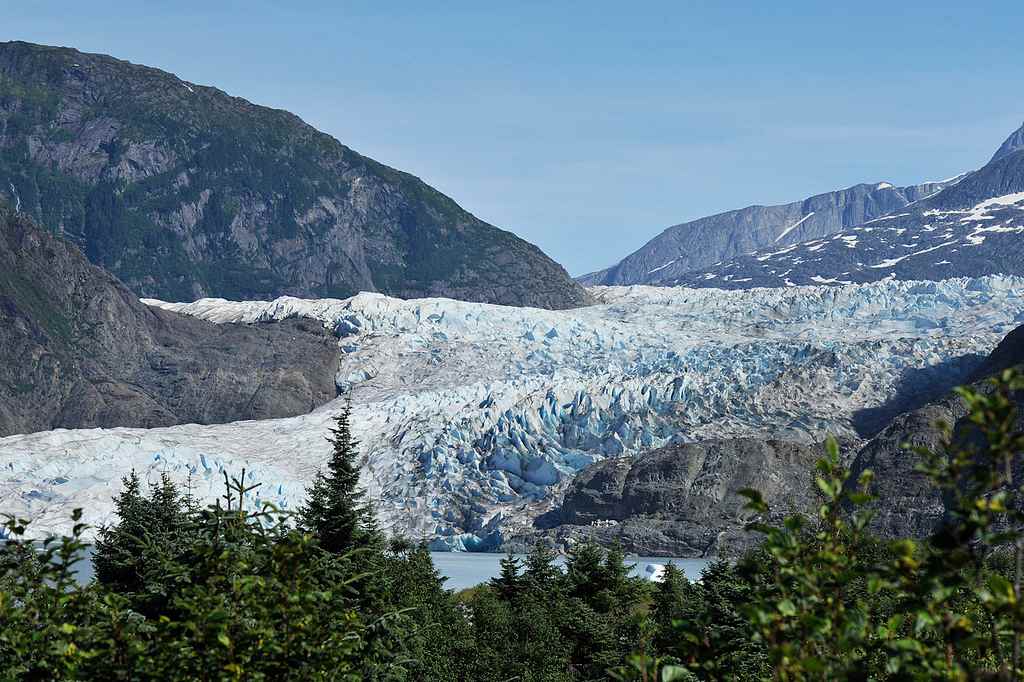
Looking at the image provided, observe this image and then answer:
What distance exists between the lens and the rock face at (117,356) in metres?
101

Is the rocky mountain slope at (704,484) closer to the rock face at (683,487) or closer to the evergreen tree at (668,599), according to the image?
the rock face at (683,487)

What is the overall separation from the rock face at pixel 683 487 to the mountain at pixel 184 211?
104 meters

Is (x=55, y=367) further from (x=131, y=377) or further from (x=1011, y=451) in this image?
(x=1011, y=451)

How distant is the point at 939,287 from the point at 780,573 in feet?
305

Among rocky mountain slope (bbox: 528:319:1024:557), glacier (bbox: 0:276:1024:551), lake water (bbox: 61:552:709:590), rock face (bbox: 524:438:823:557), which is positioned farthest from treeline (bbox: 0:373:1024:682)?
glacier (bbox: 0:276:1024:551)

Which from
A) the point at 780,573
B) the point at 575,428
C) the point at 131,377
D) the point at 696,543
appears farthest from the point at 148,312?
the point at 780,573

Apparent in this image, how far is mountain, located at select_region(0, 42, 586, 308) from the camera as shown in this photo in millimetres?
186375

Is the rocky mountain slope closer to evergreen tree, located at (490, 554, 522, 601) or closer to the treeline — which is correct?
evergreen tree, located at (490, 554, 522, 601)

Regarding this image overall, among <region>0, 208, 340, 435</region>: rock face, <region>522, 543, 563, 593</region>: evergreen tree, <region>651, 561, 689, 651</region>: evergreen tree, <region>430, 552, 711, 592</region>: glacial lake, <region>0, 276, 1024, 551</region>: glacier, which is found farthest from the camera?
<region>0, 208, 340, 435</region>: rock face

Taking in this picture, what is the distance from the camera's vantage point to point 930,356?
82.0m

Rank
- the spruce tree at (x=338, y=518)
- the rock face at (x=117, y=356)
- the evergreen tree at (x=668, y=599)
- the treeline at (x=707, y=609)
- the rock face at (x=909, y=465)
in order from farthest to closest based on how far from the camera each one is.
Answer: the rock face at (x=117, y=356), the rock face at (x=909, y=465), the evergreen tree at (x=668, y=599), the spruce tree at (x=338, y=518), the treeline at (x=707, y=609)

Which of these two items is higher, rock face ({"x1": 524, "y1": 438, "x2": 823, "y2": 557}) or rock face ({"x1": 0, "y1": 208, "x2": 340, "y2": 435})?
rock face ({"x1": 0, "y1": 208, "x2": 340, "y2": 435})

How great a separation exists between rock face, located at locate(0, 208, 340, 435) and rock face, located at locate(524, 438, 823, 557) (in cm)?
3471

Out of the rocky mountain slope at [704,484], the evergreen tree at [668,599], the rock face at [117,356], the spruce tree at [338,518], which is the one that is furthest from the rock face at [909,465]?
the rock face at [117,356]
